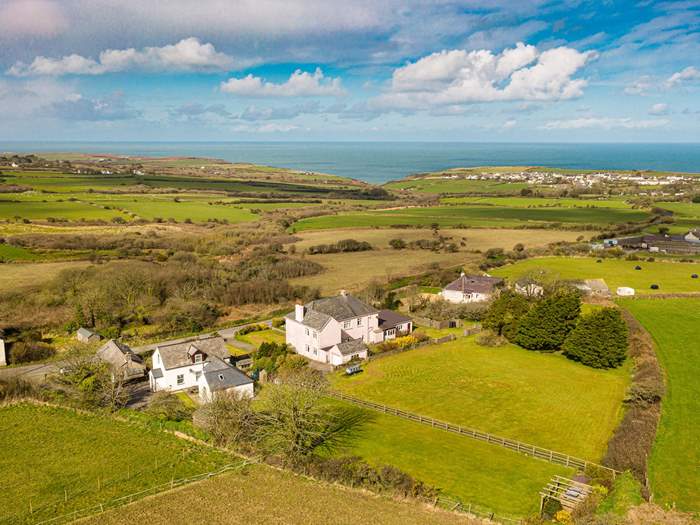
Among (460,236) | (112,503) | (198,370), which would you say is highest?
(460,236)

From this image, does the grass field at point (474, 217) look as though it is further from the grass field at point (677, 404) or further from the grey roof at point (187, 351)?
the grey roof at point (187, 351)

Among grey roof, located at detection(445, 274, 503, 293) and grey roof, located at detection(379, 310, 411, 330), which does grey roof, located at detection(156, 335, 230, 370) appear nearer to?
grey roof, located at detection(379, 310, 411, 330)

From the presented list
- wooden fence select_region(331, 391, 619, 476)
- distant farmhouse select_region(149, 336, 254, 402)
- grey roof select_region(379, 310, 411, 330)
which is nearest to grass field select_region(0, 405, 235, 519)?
distant farmhouse select_region(149, 336, 254, 402)

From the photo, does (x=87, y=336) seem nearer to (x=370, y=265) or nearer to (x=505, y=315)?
(x=505, y=315)

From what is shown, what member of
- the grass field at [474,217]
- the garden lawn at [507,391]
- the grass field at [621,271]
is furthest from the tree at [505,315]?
the grass field at [474,217]

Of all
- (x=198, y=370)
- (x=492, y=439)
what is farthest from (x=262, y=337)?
(x=492, y=439)

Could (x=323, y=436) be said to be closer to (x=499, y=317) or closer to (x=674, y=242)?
(x=499, y=317)
